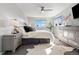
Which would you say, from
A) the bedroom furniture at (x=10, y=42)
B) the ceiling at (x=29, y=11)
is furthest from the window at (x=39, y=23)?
the bedroom furniture at (x=10, y=42)

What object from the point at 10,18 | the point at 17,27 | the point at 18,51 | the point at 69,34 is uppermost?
the point at 10,18

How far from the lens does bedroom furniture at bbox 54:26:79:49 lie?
3.23 m

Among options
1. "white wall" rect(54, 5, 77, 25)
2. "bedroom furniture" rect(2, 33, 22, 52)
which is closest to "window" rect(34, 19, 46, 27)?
"white wall" rect(54, 5, 77, 25)

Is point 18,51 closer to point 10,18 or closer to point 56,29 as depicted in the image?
point 10,18

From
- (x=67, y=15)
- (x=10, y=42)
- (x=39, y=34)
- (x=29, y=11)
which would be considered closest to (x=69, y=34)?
(x=67, y=15)

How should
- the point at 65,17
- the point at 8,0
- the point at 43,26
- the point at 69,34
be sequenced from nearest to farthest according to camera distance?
1. the point at 8,0
2. the point at 43,26
3. the point at 65,17
4. the point at 69,34

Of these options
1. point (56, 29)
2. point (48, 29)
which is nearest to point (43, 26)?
point (48, 29)

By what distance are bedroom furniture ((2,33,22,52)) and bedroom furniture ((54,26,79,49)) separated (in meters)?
1.22

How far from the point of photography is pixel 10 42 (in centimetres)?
283

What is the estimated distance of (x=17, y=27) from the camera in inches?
122

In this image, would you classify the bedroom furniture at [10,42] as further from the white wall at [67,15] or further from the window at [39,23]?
the white wall at [67,15]

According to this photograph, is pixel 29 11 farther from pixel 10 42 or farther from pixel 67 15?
pixel 67 15

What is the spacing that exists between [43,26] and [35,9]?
65cm

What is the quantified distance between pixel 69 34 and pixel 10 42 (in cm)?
191
